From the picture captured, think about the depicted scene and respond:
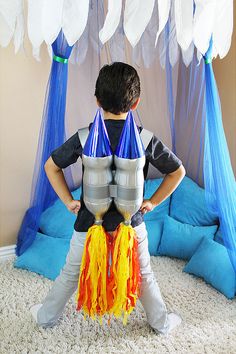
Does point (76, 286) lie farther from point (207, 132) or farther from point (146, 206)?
point (207, 132)

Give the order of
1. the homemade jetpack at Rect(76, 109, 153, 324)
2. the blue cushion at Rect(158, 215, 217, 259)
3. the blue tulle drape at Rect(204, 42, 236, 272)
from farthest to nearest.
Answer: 1. the blue cushion at Rect(158, 215, 217, 259)
2. the blue tulle drape at Rect(204, 42, 236, 272)
3. the homemade jetpack at Rect(76, 109, 153, 324)

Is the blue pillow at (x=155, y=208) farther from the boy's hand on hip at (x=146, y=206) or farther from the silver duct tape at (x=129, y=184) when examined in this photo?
the silver duct tape at (x=129, y=184)

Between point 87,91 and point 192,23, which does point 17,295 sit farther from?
point 192,23

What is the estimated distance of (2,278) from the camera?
204 cm

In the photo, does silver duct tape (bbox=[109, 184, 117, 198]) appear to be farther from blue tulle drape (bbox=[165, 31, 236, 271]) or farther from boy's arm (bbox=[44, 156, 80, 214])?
blue tulle drape (bbox=[165, 31, 236, 271])

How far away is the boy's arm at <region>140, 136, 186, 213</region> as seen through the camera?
1.38 metres

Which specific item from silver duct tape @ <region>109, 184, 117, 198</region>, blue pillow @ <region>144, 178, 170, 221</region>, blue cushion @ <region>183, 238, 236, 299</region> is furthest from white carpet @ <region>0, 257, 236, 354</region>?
silver duct tape @ <region>109, 184, 117, 198</region>

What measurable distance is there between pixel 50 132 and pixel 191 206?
3.29 feet

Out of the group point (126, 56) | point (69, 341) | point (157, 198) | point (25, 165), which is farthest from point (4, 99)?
point (69, 341)

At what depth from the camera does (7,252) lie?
2.26m

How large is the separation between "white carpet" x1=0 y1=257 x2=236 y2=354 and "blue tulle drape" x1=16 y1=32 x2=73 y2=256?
0.34m

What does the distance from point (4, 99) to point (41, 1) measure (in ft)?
3.14

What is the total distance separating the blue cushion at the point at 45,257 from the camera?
2045 mm

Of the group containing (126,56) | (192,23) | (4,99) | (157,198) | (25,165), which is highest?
(192,23)
